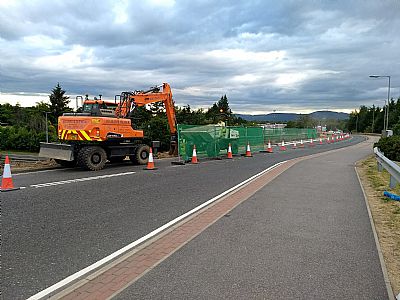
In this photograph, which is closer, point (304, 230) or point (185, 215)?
point (304, 230)

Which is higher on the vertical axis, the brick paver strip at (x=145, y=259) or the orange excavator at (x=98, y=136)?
the orange excavator at (x=98, y=136)

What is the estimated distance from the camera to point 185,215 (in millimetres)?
6699

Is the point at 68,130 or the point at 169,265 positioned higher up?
the point at 68,130

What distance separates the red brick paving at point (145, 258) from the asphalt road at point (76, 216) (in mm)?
385

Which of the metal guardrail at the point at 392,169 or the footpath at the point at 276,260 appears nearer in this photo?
the footpath at the point at 276,260

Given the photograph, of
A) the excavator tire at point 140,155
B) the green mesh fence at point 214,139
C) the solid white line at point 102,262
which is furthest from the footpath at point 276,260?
the green mesh fence at point 214,139

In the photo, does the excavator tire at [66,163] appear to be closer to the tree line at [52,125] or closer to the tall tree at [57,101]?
the tree line at [52,125]

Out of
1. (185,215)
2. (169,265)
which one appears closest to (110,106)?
(185,215)

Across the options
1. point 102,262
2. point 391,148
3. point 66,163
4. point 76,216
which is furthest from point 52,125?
point 102,262

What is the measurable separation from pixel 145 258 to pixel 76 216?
2.54m

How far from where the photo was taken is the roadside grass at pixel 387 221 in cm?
433

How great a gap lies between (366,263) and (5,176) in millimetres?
8268

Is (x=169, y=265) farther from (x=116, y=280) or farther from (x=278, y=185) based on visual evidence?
(x=278, y=185)

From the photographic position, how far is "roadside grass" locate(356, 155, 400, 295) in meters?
4.33
